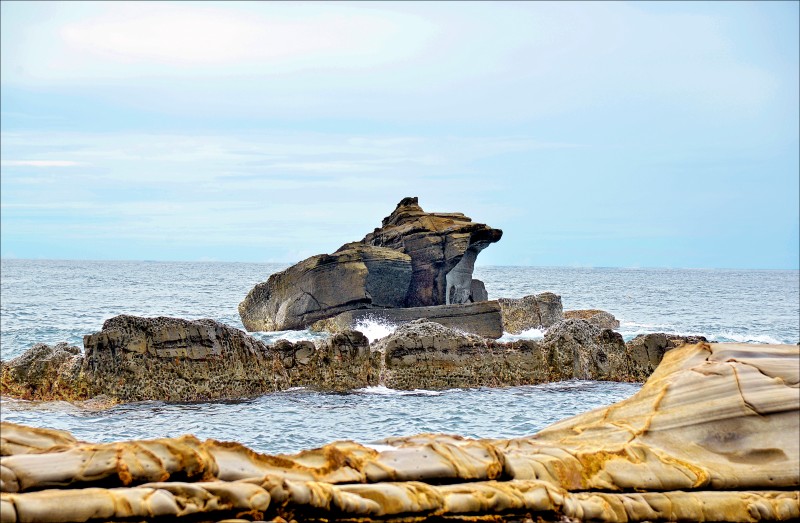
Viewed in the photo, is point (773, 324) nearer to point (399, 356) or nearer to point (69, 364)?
point (399, 356)

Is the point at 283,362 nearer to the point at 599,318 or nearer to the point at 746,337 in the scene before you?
the point at 599,318

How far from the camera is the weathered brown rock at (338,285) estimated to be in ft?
126

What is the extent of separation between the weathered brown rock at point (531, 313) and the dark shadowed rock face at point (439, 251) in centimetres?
209

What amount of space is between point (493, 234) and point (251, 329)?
12.4m

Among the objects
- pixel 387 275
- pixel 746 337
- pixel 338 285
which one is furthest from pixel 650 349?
pixel 746 337

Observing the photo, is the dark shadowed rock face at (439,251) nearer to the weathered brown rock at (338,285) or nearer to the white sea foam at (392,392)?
the weathered brown rock at (338,285)

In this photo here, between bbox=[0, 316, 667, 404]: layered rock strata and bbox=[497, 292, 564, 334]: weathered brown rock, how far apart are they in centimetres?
1830

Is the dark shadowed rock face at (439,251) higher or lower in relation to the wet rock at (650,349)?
higher

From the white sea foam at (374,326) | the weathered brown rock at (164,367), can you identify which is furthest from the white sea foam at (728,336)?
the weathered brown rock at (164,367)

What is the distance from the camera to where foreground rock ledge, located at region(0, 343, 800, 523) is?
5.14 metres

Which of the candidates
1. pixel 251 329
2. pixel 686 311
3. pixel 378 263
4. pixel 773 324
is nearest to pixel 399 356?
pixel 378 263

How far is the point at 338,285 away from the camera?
3856 centimetres

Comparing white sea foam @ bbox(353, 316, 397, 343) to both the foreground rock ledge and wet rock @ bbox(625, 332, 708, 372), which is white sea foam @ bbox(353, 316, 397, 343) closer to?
wet rock @ bbox(625, 332, 708, 372)

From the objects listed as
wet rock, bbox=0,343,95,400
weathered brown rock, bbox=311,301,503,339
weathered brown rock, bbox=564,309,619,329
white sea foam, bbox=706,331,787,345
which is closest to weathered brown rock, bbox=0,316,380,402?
wet rock, bbox=0,343,95,400
